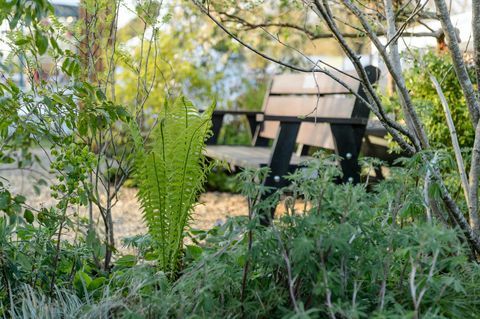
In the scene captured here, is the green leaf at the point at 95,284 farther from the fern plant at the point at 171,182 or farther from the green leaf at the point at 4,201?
the green leaf at the point at 4,201

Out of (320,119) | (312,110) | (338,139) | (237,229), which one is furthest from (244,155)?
(237,229)

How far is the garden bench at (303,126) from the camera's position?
16.3 feet

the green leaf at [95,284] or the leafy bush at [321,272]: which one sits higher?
the leafy bush at [321,272]

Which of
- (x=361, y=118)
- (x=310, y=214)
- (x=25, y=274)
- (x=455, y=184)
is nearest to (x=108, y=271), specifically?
(x=25, y=274)

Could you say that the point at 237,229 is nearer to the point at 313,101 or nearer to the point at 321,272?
the point at 321,272

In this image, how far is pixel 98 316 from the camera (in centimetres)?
236

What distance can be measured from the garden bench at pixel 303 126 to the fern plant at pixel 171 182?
133 centimetres

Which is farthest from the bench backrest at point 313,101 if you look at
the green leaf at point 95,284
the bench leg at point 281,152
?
the green leaf at point 95,284

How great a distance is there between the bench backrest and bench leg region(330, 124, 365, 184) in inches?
5.1

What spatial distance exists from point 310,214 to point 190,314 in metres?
0.43

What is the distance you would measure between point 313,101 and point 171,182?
2.89 meters

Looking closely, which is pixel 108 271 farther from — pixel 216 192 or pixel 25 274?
pixel 216 192

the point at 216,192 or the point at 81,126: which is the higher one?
the point at 81,126

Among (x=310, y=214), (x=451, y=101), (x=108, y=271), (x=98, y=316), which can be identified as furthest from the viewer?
(x=451, y=101)
